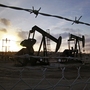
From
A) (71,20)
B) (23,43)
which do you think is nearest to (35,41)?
(23,43)

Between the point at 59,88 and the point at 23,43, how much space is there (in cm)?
1533

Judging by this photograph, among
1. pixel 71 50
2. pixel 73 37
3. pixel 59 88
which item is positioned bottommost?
pixel 59 88

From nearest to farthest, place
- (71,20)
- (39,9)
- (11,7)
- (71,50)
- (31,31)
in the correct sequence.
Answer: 1. (11,7)
2. (39,9)
3. (71,20)
4. (31,31)
5. (71,50)

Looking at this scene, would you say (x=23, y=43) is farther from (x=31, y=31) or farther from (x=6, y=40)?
(x=6, y=40)

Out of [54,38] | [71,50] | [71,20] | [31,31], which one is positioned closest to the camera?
[71,20]

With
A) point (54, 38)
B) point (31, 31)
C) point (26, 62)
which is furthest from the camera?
point (54, 38)

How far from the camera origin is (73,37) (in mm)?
28141

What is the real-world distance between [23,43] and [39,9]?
17848 mm

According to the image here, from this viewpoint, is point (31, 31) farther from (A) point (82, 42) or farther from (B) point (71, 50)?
(A) point (82, 42)

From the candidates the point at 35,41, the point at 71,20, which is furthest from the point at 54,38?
the point at 71,20

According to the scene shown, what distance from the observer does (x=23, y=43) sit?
2131 centimetres

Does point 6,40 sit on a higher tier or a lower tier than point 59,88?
higher

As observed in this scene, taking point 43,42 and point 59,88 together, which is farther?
point 43,42

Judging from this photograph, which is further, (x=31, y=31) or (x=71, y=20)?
(x=31, y=31)
